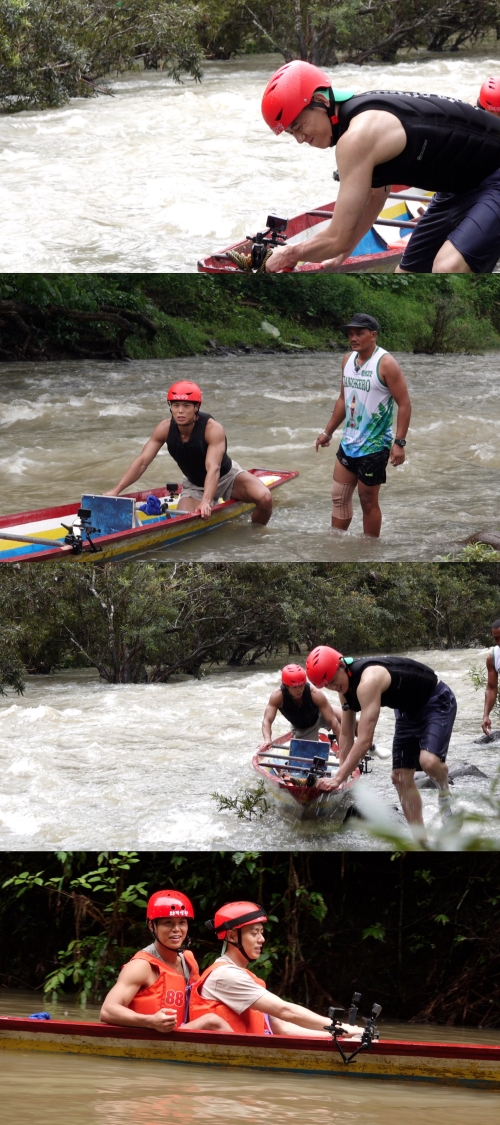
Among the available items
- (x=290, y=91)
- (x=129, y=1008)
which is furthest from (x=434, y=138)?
(x=129, y=1008)

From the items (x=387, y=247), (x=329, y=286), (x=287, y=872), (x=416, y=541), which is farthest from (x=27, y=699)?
(x=387, y=247)

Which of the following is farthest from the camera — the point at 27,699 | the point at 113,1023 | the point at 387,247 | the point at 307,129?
the point at 387,247

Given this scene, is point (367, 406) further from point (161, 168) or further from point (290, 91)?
point (161, 168)

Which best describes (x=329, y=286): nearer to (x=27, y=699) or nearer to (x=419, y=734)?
(x=419, y=734)

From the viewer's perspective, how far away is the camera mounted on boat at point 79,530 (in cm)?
523

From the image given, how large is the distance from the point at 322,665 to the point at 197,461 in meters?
1.09

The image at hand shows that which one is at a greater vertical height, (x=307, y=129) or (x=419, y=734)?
(x=307, y=129)

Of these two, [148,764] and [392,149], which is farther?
[148,764]

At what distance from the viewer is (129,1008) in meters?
4.04

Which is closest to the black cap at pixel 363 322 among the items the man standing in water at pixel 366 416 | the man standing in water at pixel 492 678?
the man standing in water at pixel 366 416

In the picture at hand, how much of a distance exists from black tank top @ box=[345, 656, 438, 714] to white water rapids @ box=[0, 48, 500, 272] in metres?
4.52

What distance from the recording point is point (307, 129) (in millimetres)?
3621

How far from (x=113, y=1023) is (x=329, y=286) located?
2938 millimetres

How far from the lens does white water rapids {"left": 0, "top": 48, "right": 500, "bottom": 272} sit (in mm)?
9391
